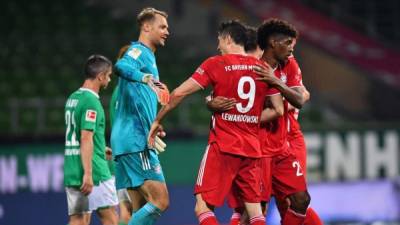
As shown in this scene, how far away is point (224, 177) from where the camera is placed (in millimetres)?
7422

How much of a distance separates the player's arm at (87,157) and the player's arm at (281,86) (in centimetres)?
190

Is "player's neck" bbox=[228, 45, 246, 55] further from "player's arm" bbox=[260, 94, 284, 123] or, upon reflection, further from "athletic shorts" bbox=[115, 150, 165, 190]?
"athletic shorts" bbox=[115, 150, 165, 190]

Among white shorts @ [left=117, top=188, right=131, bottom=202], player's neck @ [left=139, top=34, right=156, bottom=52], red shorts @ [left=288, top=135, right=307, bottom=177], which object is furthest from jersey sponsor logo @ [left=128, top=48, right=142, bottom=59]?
white shorts @ [left=117, top=188, right=131, bottom=202]

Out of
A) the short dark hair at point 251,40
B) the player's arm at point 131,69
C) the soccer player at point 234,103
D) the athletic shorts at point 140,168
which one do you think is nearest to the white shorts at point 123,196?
the athletic shorts at point 140,168

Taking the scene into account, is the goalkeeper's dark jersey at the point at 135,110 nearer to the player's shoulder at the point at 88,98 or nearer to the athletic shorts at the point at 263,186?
the player's shoulder at the point at 88,98

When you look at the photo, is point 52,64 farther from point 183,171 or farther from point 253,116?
point 253,116

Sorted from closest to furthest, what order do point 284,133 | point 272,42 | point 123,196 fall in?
point 272,42 → point 284,133 → point 123,196

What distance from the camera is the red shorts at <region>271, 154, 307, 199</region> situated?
26.1 ft

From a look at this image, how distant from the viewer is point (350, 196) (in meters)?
14.1

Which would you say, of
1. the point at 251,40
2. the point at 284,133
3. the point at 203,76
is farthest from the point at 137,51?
the point at 284,133

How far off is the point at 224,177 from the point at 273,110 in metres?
0.70

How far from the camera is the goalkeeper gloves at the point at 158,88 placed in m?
7.48

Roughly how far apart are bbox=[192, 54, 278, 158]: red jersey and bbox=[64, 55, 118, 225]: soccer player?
1451 millimetres

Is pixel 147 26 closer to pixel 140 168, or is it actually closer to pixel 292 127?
pixel 140 168
